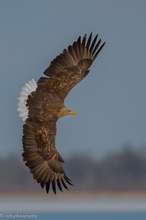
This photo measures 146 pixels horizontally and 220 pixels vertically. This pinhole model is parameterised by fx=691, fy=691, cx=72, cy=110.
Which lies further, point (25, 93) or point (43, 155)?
point (25, 93)

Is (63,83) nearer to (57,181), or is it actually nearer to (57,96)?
(57,96)

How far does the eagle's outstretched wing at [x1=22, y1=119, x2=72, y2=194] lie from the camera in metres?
9.30

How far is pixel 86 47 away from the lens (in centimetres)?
1017

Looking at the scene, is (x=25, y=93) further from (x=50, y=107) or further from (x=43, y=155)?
(x=43, y=155)

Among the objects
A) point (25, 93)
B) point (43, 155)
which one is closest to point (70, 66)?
point (25, 93)

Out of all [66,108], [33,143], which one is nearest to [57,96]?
[66,108]

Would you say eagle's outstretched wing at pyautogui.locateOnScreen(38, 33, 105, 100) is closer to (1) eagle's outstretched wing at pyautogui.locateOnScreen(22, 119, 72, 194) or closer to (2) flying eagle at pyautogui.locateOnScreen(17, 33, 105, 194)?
(2) flying eagle at pyautogui.locateOnScreen(17, 33, 105, 194)

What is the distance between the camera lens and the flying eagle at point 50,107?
933 cm

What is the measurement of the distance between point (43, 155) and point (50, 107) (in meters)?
0.68

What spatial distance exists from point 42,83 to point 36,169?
1253 mm

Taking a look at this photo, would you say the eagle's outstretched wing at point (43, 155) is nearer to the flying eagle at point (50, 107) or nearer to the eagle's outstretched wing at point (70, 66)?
the flying eagle at point (50, 107)

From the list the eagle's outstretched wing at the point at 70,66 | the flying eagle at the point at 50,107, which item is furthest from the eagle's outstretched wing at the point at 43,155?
the eagle's outstretched wing at the point at 70,66

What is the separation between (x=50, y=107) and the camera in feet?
→ 31.4

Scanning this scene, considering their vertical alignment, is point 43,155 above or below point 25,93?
below
